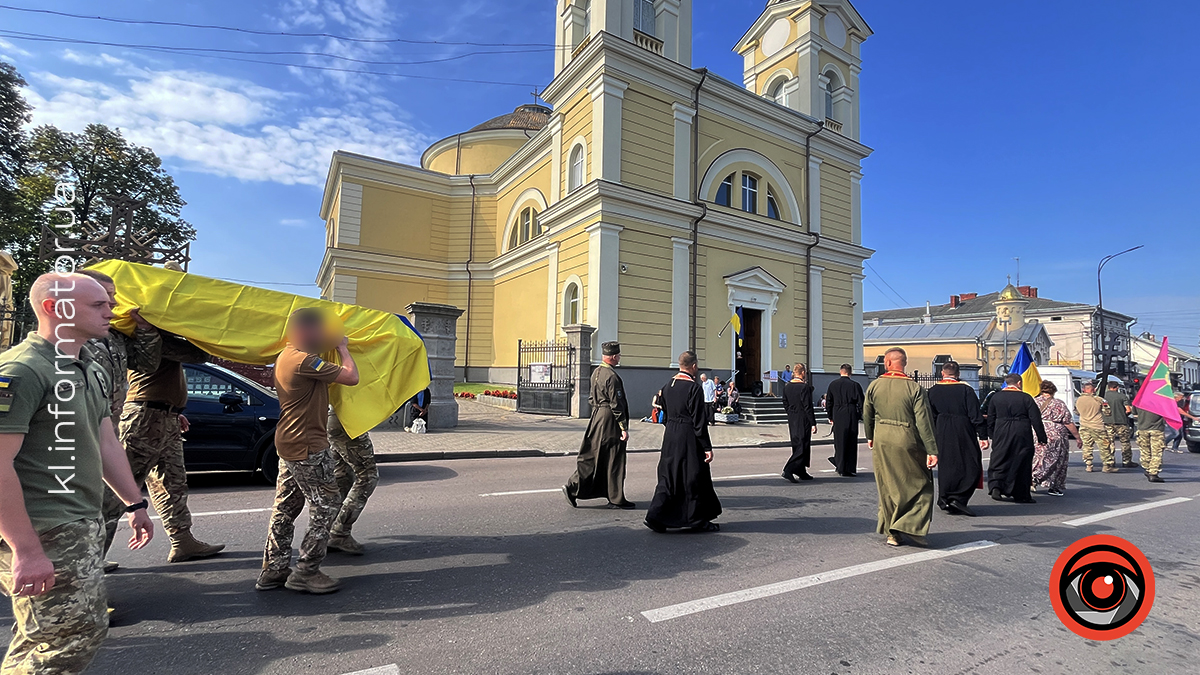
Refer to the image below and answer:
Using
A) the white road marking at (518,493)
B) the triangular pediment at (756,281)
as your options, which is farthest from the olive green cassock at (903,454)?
the triangular pediment at (756,281)

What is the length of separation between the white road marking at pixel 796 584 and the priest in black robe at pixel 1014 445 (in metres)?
2.78

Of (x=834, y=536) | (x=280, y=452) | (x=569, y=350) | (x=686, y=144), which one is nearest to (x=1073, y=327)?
(x=686, y=144)

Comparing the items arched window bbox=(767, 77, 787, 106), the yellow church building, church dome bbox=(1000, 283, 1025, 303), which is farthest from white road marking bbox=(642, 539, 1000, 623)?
church dome bbox=(1000, 283, 1025, 303)

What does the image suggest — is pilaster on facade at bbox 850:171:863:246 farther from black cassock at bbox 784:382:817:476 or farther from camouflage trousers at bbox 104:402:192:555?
camouflage trousers at bbox 104:402:192:555

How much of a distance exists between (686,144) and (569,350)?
334 inches

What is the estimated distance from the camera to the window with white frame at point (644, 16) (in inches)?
756

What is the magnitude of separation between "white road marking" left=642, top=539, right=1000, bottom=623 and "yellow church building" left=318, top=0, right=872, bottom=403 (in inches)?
489

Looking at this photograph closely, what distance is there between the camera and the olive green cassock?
5.23 meters

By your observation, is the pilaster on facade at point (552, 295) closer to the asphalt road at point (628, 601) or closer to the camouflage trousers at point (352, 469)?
the asphalt road at point (628, 601)

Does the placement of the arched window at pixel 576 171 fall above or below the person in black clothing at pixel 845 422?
above

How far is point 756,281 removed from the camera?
20.8 meters

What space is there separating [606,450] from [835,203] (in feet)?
69.8

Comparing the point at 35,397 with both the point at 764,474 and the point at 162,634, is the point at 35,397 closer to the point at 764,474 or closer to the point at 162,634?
the point at 162,634

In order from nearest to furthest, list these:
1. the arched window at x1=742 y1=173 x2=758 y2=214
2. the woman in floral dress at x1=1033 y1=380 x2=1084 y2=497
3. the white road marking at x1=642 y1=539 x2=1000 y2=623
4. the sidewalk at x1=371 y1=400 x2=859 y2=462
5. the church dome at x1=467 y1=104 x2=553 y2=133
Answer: the white road marking at x1=642 y1=539 x2=1000 y2=623 < the woman in floral dress at x1=1033 y1=380 x2=1084 y2=497 < the sidewalk at x1=371 y1=400 x2=859 y2=462 < the arched window at x1=742 y1=173 x2=758 y2=214 < the church dome at x1=467 y1=104 x2=553 y2=133
